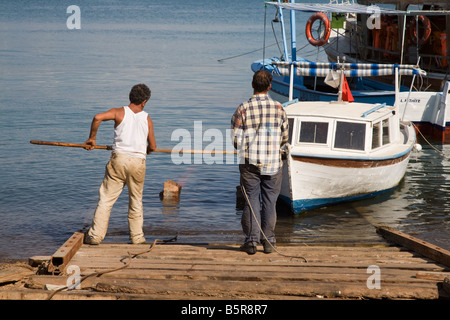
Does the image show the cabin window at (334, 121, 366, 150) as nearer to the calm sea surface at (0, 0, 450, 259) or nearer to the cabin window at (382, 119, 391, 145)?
the cabin window at (382, 119, 391, 145)

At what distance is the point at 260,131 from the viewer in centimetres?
758

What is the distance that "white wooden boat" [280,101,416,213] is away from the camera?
12555mm

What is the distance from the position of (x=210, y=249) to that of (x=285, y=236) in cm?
393

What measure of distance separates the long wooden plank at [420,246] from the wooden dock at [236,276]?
49 millimetres

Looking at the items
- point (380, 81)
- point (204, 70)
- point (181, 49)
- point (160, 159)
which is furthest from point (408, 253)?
point (181, 49)

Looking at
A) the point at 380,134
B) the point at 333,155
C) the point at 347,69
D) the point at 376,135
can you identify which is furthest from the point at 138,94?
the point at 347,69

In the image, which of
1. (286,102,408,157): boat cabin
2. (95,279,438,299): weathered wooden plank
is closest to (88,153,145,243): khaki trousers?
(95,279,438,299): weathered wooden plank

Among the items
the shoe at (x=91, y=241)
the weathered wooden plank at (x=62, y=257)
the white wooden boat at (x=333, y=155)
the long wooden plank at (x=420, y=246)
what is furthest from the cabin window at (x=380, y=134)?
the weathered wooden plank at (x=62, y=257)

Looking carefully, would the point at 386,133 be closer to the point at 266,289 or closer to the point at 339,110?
the point at 339,110

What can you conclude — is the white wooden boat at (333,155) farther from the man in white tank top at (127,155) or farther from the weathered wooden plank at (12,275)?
the weathered wooden plank at (12,275)

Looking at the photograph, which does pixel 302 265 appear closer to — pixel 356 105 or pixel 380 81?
pixel 356 105

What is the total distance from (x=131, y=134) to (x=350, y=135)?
6168mm

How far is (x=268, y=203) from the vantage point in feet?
25.5

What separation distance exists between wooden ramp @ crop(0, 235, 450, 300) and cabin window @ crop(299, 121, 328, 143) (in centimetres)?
534
